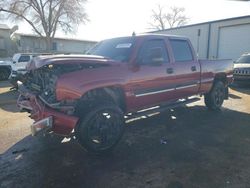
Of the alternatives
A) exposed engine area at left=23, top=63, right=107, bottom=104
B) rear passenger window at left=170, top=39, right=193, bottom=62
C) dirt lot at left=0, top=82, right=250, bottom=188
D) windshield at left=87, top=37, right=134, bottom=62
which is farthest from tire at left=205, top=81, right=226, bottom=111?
exposed engine area at left=23, top=63, right=107, bottom=104

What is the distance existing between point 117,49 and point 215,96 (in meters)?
3.75

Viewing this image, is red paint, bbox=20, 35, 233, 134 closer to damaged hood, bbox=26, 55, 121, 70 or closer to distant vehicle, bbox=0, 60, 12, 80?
damaged hood, bbox=26, 55, 121, 70

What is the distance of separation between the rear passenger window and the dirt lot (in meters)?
1.61

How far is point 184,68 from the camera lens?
5.80m

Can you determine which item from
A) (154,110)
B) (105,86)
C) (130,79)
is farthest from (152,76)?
(105,86)

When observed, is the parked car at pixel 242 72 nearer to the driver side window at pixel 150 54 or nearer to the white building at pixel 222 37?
the white building at pixel 222 37

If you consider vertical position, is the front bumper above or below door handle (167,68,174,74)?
below

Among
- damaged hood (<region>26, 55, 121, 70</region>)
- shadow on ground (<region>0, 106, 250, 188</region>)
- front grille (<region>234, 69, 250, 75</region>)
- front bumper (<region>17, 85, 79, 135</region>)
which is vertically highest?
damaged hood (<region>26, 55, 121, 70</region>)

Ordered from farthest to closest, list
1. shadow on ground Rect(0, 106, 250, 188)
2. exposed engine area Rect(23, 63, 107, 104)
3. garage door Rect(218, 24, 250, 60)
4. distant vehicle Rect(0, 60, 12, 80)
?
garage door Rect(218, 24, 250, 60), distant vehicle Rect(0, 60, 12, 80), exposed engine area Rect(23, 63, 107, 104), shadow on ground Rect(0, 106, 250, 188)

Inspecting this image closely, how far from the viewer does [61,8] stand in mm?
34531

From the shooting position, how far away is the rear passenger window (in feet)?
18.9

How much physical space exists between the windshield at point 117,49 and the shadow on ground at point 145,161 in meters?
1.68

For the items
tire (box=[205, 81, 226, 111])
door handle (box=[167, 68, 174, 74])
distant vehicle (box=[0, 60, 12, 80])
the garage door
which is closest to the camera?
door handle (box=[167, 68, 174, 74])

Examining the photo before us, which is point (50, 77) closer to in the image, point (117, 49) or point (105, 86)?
point (105, 86)
